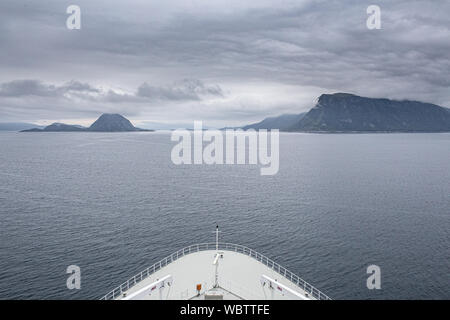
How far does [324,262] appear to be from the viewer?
5159 cm

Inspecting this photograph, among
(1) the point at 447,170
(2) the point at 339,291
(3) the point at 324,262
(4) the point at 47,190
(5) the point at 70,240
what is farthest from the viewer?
(1) the point at 447,170

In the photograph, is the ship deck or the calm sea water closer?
the ship deck

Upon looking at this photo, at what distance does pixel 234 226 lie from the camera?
68812 mm

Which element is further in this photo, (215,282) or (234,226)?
(234,226)

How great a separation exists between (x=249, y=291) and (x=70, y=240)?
40.7 metres

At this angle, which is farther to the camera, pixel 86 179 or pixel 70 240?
pixel 86 179

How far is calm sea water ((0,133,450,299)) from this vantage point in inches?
1828

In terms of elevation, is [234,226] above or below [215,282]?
below

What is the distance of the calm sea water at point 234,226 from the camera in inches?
1828

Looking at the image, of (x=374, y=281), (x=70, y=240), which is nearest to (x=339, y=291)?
(x=374, y=281)

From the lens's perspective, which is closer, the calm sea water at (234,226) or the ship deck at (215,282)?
the ship deck at (215,282)
